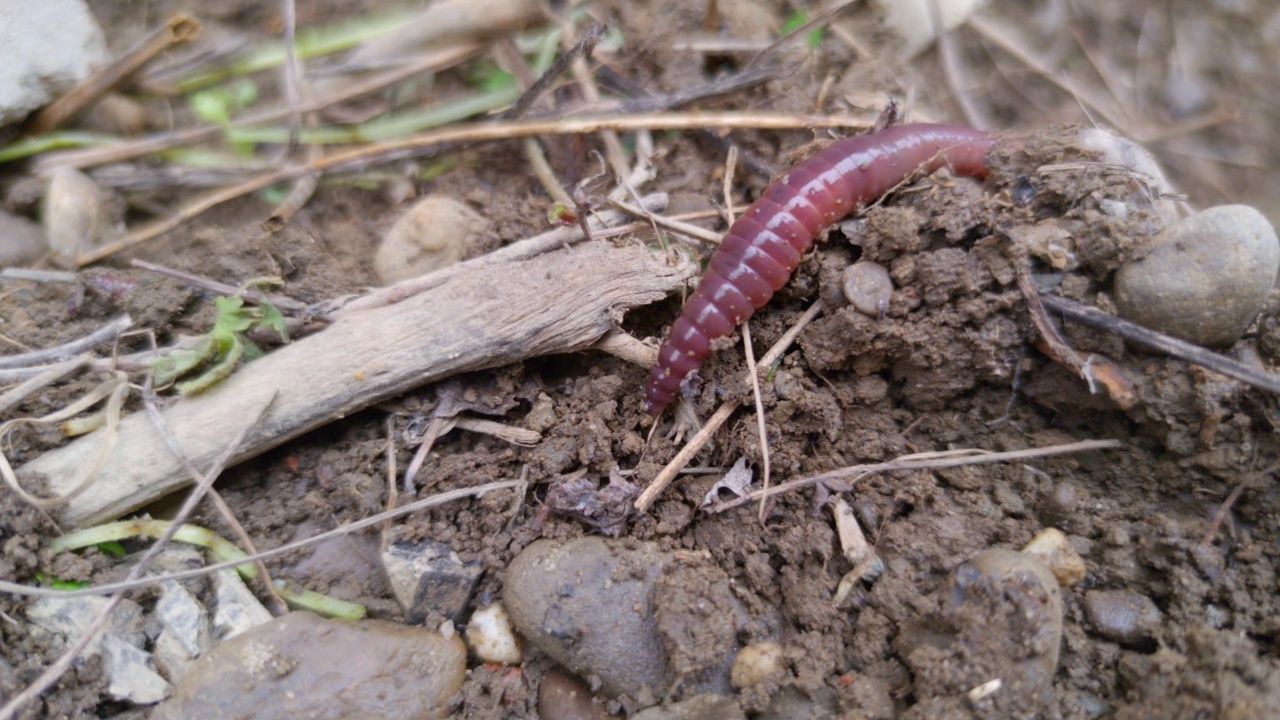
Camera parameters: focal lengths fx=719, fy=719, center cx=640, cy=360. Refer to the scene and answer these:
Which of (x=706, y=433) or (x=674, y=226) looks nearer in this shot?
(x=706, y=433)

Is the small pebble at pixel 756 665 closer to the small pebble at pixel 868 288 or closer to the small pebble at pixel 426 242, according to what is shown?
the small pebble at pixel 868 288

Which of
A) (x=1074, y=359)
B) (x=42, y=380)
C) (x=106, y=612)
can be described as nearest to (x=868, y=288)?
(x=1074, y=359)

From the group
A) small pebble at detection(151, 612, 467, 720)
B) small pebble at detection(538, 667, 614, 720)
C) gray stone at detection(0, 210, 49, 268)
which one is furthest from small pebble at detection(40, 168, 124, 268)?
small pebble at detection(538, 667, 614, 720)

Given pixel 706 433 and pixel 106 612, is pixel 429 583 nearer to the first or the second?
pixel 106 612

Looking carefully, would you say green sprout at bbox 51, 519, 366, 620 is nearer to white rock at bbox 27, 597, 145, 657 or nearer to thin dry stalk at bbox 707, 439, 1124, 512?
white rock at bbox 27, 597, 145, 657

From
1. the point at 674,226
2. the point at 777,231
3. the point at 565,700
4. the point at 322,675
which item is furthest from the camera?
the point at 674,226

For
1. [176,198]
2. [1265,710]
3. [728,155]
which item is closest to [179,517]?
[176,198]
